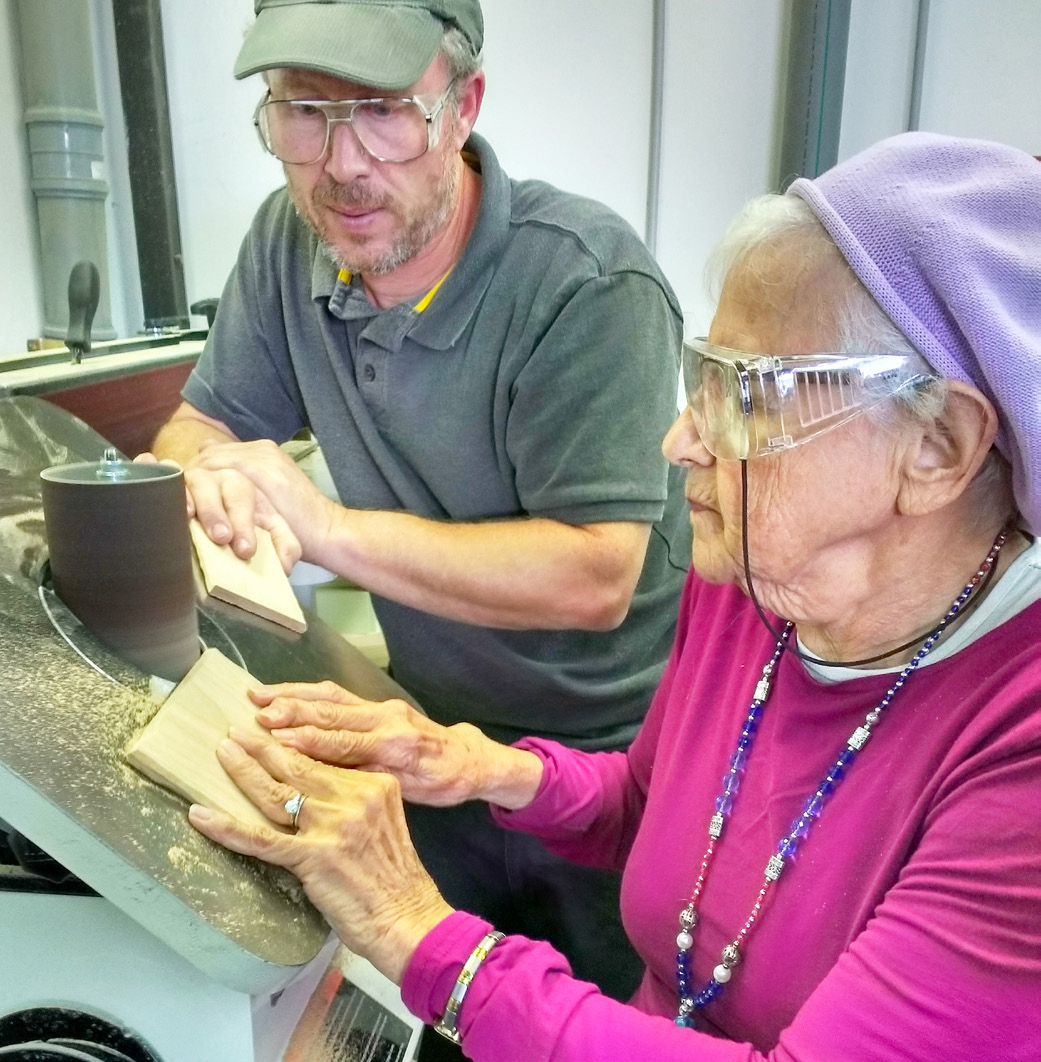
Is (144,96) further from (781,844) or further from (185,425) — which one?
(781,844)

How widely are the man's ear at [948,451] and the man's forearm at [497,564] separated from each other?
1.69ft

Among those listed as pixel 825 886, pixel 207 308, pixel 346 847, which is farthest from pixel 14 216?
pixel 825 886

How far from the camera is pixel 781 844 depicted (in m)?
0.86

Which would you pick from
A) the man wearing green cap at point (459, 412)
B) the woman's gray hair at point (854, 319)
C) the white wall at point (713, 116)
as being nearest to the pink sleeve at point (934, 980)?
the woman's gray hair at point (854, 319)

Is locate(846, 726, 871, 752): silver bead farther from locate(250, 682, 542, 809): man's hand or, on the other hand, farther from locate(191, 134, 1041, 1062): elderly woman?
locate(250, 682, 542, 809): man's hand

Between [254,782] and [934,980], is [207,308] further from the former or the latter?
[934,980]

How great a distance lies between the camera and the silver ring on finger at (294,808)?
79 centimetres

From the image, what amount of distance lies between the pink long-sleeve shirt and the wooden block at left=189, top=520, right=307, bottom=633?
43 centimetres

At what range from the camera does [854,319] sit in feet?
2.40

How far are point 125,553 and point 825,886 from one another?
666 millimetres

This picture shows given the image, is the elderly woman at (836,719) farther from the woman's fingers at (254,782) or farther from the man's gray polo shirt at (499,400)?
the man's gray polo shirt at (499,400)

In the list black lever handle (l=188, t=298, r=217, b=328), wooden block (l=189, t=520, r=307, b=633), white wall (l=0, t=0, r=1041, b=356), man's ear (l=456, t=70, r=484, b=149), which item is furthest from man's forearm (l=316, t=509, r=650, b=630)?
white wall (l=0, t=0, r=1041, b=356)

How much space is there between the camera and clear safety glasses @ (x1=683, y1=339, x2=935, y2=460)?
28.7 inches

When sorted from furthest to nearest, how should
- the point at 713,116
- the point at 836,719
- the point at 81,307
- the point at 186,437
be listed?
1. the point at 713,116
2. the point at 81,307
3. the point at 186,437
4. the point at 836,719
